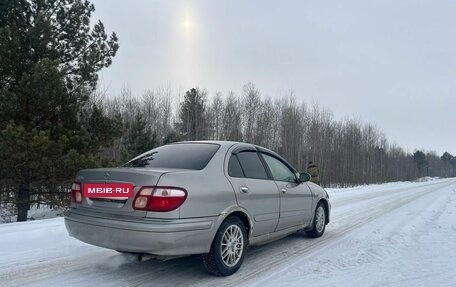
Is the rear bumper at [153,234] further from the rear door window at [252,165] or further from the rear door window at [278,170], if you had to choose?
the rear door window at [278,170]

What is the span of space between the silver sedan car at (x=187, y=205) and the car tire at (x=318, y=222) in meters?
1.46

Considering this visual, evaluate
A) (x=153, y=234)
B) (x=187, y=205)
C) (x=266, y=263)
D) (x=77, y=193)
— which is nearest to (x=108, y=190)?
(x=77, y=193)

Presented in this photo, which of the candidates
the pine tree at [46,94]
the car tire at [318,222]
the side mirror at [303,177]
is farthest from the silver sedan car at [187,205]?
the pine tree at [46,94]

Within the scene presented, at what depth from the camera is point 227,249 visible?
4.50 metres

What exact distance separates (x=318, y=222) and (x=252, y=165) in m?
2.43

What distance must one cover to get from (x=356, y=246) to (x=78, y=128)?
40.7ft

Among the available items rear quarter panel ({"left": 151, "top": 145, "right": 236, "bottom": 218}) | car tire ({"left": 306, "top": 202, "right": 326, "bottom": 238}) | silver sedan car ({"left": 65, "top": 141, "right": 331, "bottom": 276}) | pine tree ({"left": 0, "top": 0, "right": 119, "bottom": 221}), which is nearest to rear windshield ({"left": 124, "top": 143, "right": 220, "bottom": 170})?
silver sedan car ({"left": 65, "top": 141, "right": 331, "bottom": 276})

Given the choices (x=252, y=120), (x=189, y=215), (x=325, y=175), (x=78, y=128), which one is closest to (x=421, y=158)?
(x=325, y=175)

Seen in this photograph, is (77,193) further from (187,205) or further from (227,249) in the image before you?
(227,249)

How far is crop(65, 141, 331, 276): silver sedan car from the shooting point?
3916 millimetres

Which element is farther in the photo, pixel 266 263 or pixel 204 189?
pixel 266 263

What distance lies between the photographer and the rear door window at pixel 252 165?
511cm

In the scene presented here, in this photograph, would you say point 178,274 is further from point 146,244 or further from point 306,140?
point 306,140

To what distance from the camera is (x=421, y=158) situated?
376 ft
